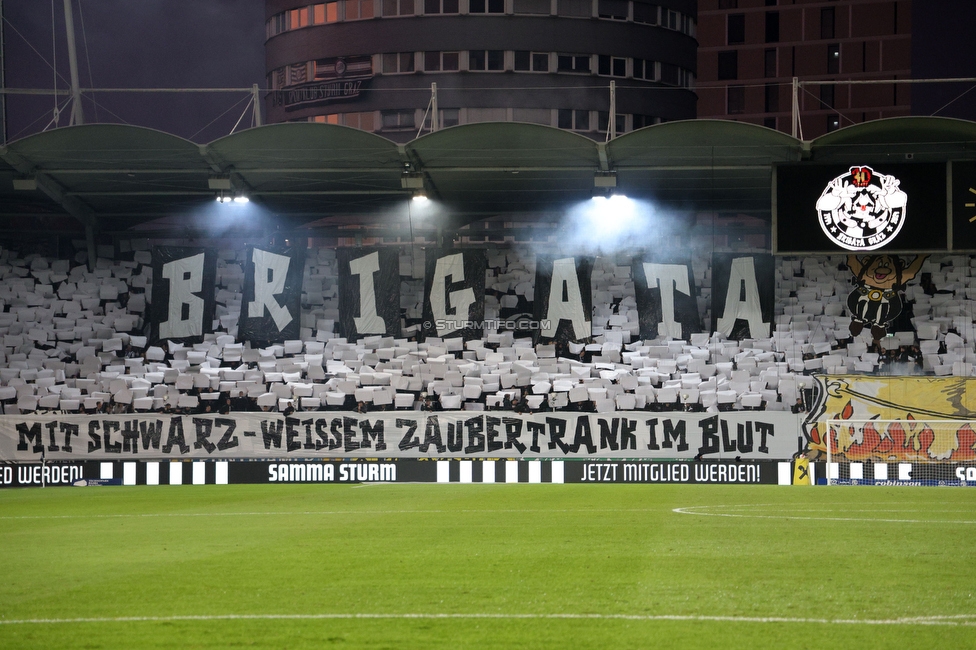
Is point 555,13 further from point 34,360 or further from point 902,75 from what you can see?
point 34,360

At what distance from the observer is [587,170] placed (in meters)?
28.5

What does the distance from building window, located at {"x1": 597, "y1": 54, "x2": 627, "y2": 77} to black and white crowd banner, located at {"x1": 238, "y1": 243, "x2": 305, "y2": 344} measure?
3307 cm

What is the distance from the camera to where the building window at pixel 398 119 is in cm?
6156

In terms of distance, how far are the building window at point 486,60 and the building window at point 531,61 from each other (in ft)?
2.95

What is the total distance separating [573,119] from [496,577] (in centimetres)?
5228

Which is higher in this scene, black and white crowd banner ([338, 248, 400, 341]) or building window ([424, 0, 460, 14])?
building window ([424, 0, 460, 14])

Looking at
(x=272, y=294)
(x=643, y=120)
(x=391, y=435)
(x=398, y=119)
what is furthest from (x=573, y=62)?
(x=391, y=435)

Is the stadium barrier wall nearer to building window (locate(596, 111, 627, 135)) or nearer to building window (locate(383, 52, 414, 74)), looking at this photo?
building window (locate(596, 111, 627, 135))

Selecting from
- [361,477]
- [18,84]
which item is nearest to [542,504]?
[361,477]

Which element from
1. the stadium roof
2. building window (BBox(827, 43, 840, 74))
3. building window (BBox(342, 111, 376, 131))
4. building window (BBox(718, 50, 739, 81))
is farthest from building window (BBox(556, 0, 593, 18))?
the stadium roof

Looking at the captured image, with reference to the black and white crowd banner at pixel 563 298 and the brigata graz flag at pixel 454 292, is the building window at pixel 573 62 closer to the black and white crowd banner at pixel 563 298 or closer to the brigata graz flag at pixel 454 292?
the black and white crowd banner at pixel 563 298

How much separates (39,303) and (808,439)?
21.4 meters

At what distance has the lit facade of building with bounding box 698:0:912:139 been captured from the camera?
7894 cm

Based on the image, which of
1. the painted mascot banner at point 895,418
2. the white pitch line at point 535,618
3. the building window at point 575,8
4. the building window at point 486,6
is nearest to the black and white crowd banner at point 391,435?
the painted mascot banner at point 895,418
